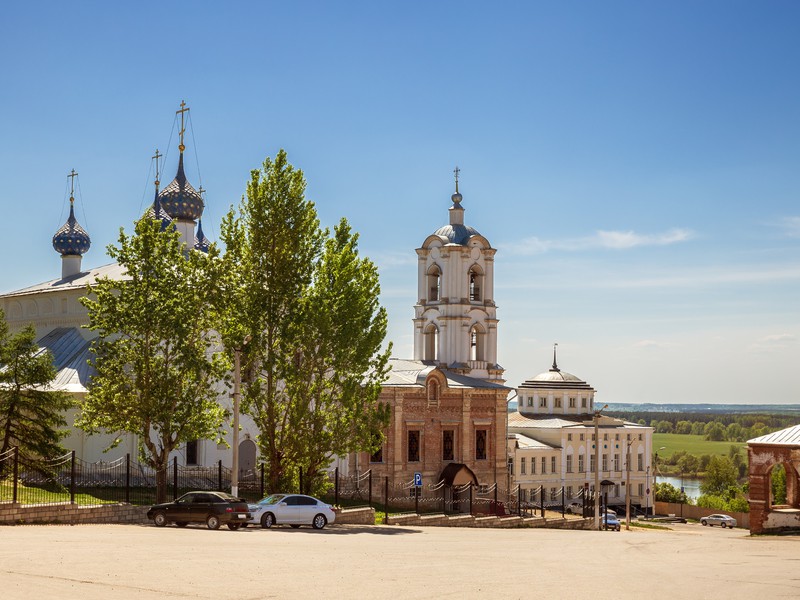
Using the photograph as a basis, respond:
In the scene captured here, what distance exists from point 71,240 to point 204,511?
30.3m

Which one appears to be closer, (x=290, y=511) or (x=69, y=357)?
(x=290, y=511)

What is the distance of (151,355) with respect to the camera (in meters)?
34.3

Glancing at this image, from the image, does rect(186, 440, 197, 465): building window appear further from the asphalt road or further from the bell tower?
the bell tower

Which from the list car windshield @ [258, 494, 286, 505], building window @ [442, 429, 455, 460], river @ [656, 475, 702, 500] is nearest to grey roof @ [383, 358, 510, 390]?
building window @ [442, 429, 455, 460]

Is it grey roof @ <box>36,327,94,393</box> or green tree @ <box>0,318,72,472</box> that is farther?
grey roof @ <box>36,327,94,393</box>

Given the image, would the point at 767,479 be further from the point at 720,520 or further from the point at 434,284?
the point at 720,520

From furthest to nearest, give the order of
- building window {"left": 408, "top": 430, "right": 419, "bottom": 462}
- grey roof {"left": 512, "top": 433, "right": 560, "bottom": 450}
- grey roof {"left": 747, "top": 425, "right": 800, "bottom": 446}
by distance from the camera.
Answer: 1. grey roof {"left": 512, "top": 433, "right": 560, "bottom": 450}
2. building window {"left": 408, "top": 430, "right": 419, "bottom": 462}
3. grey roof {"left": 747, "top": 425, "right": 800, "bottom": 446}

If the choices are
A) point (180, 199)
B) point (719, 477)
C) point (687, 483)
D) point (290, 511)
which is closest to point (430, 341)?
point (180, 199)

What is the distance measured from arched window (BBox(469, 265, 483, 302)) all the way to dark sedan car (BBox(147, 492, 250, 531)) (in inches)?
1521

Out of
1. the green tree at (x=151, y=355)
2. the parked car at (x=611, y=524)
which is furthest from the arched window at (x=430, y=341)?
the green tree at (x=151, y=355)

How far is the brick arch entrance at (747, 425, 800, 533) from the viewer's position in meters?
39.2

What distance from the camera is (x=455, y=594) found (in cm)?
1600

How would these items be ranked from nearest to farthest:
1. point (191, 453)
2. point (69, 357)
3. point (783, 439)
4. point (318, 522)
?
point (318, 522) < point (783, 439) < point (69, 357) < point (191, 453)

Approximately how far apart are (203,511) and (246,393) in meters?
7.55
